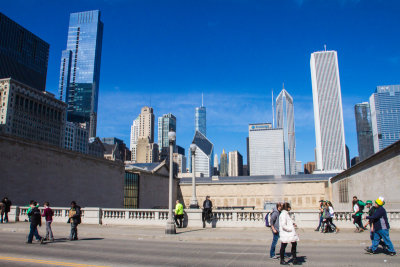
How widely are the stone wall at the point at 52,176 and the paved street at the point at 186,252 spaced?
708 inches

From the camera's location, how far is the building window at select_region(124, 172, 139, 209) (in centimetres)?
5325

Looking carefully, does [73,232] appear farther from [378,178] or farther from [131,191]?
[131,191]

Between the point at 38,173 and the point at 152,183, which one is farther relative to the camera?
the point at 152,183

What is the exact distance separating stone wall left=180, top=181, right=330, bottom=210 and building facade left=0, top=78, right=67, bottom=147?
96.0m

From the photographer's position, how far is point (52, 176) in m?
36.4

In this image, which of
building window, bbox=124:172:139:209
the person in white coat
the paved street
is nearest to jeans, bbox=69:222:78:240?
the paved street

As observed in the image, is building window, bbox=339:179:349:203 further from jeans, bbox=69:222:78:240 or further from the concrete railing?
jeans, bbox=69:222:78:240

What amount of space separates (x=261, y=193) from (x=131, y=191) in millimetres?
32616

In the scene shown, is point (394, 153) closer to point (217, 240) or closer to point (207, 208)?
point (207, 208)

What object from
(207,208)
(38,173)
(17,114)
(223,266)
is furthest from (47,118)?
(223,266)

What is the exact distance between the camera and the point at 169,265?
9852 mm

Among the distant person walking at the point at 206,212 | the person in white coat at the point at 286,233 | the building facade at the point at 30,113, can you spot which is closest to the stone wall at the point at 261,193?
the distant person walking at the point at 206,212

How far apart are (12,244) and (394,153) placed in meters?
27.3

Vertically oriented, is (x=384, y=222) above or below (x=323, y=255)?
above
